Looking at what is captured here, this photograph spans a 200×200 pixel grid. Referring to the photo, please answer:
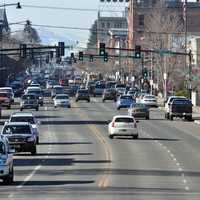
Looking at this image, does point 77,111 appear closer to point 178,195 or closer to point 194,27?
point 178,195

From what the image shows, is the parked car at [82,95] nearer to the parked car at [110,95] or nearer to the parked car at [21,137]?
the parked car at [110,95]

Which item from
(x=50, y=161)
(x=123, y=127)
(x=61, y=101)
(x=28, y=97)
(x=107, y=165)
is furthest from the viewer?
(x=61, y=101)

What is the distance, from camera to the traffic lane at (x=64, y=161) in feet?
110

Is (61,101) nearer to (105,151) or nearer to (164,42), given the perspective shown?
(164,42)

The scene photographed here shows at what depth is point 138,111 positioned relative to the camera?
84125 mm

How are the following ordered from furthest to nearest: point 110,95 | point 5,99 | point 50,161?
1. point 110,95
2. point 5,99
3. point 50,161

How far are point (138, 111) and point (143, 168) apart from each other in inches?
1796

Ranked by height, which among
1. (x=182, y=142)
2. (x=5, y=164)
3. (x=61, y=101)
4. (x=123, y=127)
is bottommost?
(x=61, y=101)

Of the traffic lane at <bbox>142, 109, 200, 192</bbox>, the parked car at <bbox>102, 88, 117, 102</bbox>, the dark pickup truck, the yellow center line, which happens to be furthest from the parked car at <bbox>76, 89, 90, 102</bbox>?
the dark pickup truck

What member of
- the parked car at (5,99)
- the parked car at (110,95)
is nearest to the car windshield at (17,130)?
the parked car at (5,99)

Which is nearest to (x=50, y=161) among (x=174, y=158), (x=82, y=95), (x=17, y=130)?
(x=17, y=130)

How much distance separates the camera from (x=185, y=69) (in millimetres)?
132125

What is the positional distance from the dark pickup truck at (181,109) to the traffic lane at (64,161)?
15.3 metres

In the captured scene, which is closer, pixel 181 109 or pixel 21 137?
pixel 21 137
